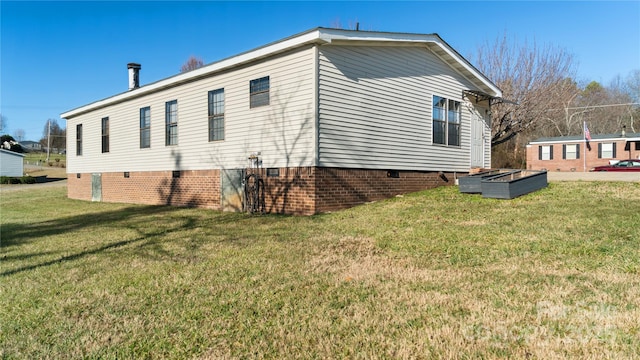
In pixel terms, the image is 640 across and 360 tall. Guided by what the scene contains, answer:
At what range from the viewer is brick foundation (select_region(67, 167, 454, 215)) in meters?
10.3

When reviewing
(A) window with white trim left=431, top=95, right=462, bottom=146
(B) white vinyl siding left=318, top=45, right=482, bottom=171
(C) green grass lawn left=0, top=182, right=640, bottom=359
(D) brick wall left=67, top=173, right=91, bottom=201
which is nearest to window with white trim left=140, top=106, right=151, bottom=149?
(D) brick wall left=67, top=173, right=91, bottom=201

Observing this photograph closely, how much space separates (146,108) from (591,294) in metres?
15.7

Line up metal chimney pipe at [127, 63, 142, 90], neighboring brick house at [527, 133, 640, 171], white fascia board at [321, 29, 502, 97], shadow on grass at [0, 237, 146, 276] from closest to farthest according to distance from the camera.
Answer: shadow on grass at [0, 237, 146, 276], white fascia board at [321, 29, 502, 97], metal chimney pipe at [127, 63, 142, 90], neighboring brick house at [527, 133, 640, 171]

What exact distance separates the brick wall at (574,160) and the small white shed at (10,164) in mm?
50937

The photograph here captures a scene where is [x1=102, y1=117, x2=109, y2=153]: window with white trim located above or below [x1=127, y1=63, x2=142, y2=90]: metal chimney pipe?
below

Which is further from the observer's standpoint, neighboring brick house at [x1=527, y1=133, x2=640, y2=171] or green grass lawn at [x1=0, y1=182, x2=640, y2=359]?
neighboring brick house at [x1=527, y1=133, x2=640, y2=171]

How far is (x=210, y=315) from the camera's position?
370cm

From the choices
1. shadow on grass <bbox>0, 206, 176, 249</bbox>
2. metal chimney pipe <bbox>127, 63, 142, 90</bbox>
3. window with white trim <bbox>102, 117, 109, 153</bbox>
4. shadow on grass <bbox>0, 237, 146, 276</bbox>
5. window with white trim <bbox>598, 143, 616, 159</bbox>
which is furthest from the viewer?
window with white trim <bbox>598, 143, 616, 159</bbox>

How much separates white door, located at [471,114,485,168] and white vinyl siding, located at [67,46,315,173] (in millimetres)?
7812

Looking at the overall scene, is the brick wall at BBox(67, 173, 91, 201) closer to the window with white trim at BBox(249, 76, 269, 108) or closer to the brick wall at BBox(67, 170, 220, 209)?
the brick wall at BBox(67, 170, 220, 209)

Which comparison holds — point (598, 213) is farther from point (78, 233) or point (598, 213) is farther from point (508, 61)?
point (508, 61)

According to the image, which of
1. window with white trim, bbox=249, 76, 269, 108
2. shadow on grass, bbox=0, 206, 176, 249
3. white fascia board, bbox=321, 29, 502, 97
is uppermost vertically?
white fascia board, bbox=321, 29, 502, 97

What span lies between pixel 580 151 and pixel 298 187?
3059cm

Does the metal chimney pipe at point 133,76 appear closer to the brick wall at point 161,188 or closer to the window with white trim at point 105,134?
the window with white trim at point 105,134
